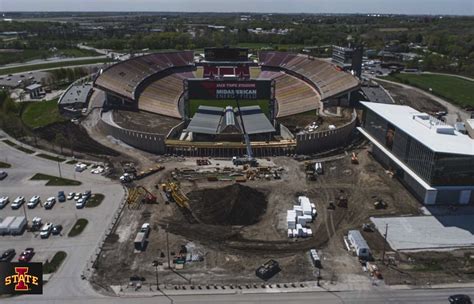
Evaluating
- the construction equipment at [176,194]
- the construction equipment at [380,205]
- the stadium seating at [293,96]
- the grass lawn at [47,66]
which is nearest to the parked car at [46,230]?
the construction equipment at [176,194]

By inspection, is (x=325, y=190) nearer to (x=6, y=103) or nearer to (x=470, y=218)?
(x=470, y=218)

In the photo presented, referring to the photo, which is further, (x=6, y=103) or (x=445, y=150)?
(x=6, y=103)

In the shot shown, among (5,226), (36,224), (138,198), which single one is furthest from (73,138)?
(5,226)

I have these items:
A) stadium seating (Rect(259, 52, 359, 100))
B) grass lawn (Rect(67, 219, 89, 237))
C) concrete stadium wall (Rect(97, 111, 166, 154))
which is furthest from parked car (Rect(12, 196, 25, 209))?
stadium seating (Rect(259, 52, 359, 100))

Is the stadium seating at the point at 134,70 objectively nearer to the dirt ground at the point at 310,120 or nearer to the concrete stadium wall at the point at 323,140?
the dirt ground at the point at 310,120

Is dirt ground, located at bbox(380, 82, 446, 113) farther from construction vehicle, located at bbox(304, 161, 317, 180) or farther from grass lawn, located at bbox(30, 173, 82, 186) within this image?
grass lawn, located at bbox(30, 173, 82, 186)

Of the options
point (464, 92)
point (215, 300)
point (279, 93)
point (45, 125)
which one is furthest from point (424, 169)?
point (464, 92)
